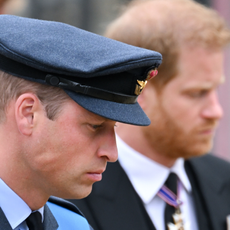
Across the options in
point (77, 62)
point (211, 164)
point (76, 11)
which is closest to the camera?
point (77, 62)

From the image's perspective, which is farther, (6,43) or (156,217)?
(156,217)

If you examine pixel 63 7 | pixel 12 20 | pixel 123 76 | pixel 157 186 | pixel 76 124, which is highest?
pixel 63 7

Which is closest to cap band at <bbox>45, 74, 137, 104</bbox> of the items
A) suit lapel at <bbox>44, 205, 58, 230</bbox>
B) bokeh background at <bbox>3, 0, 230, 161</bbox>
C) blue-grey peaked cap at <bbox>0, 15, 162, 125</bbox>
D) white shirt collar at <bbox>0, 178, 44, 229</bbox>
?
blue-grey peaked cap at <bbox>0, 15, 162, 125</bbox>

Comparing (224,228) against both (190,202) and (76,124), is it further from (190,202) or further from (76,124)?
(76,124)

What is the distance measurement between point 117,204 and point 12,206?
0.87m

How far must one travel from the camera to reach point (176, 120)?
7.15 feet

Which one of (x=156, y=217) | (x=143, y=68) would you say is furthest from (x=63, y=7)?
(x=143, y=68)

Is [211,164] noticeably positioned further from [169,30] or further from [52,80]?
[52,80]

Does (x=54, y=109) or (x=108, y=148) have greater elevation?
(x=54, y=109)

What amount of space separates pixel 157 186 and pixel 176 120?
381mm

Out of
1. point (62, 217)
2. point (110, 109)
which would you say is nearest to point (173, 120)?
point (62, 217)

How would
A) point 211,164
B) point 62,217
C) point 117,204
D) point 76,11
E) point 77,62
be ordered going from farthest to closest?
point 76,11 < point 211,164 < point 117,204 < point 62,217 < point 77,62

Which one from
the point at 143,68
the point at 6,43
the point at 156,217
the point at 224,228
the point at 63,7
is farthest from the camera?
the point at 63,7

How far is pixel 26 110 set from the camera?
121 centimetres
